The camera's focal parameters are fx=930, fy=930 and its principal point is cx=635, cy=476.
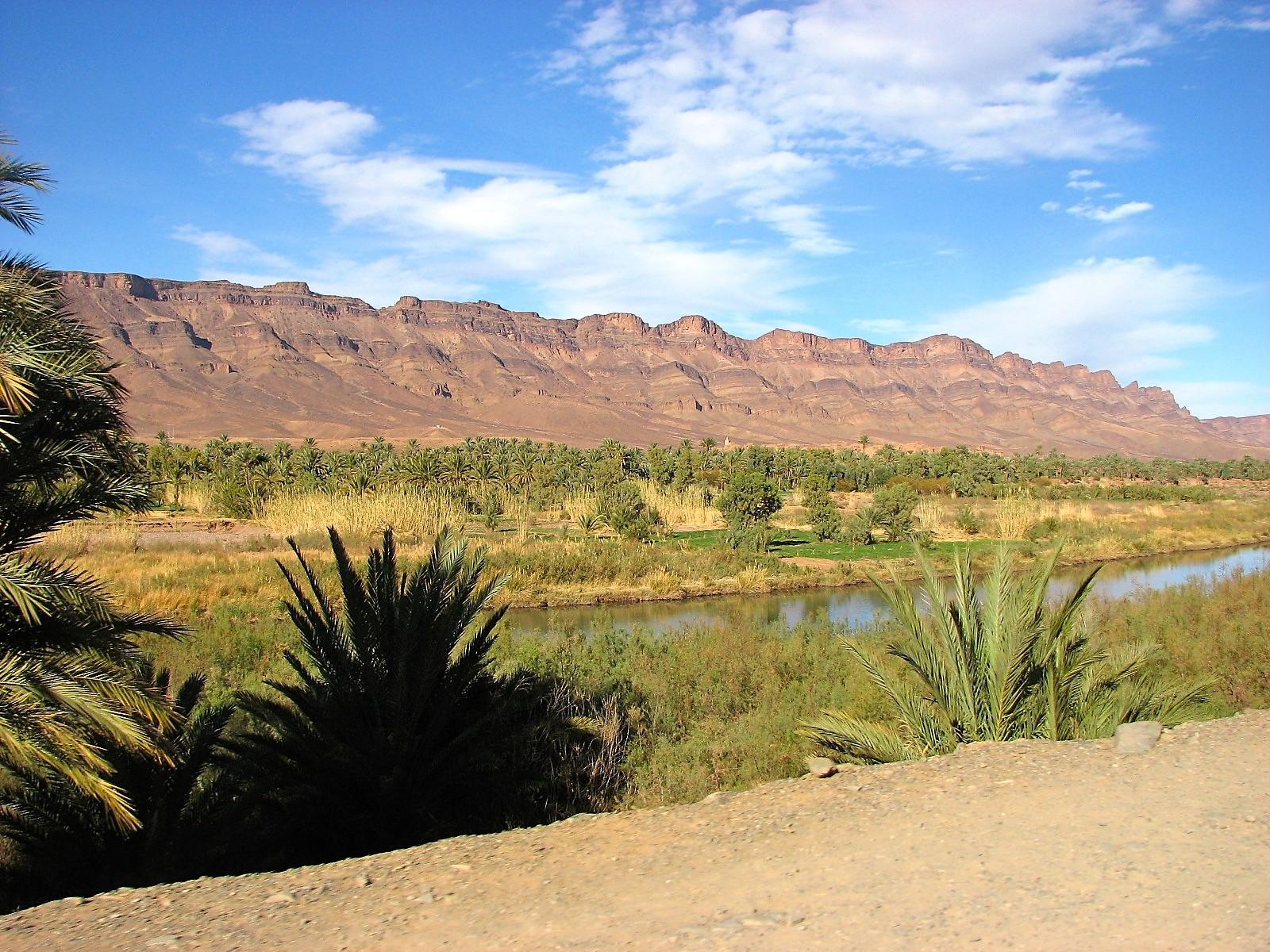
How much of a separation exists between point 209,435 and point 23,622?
120m

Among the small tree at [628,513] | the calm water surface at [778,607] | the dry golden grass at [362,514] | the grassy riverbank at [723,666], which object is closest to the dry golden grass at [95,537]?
the dry golden grass at [362,514]

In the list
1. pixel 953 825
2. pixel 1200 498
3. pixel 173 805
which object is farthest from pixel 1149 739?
pixel 1200 498

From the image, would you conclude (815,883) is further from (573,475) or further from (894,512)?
(573,475)

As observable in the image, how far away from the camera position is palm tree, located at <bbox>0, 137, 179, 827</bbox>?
4375 millimetres

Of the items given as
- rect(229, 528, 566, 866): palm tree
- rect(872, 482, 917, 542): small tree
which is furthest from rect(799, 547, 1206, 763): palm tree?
rect(872, 482, 917, 542): small tree

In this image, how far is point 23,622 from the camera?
4.85 m

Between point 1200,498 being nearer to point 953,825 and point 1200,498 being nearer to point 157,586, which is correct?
point 157,586

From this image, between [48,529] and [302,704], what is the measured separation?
1984 mm

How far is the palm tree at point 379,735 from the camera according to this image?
617 cm

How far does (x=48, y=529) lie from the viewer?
17.9 feet

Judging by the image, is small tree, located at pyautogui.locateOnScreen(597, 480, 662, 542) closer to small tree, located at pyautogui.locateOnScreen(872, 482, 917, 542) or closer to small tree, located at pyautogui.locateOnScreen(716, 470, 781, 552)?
small tree, located at pyautogui.locateOnScreen(716, 470, 781, 552)

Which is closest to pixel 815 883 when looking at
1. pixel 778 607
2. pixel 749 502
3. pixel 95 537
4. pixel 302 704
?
pixel 302 704

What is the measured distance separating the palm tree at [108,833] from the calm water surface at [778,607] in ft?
32.3

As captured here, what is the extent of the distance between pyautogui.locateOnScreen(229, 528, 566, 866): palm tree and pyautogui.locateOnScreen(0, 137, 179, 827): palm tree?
3.93ft
